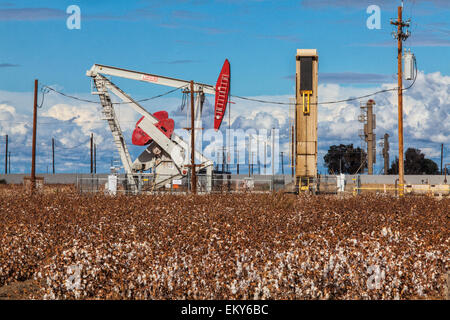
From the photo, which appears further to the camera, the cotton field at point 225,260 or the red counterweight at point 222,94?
the red counterweight at point 222,94

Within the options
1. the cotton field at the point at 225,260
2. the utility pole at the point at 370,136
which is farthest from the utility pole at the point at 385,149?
the cotton field at the point at 225,260

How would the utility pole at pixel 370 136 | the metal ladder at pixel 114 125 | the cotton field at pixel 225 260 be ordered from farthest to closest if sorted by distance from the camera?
the utility pole at pixel 370 136, the metal ladder at pixel 114 125, the cotton field at pixel 225 260

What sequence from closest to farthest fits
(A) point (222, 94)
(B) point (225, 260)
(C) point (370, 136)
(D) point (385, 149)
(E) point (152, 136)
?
(B) point (225, 260) → (A) point (222, 94) → (E) point (152, 136) → (C) point (370, 136) → (D) point (385, 149)

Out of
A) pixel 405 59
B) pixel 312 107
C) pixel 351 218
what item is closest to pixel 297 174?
pixel 312 107

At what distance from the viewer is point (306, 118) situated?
109ft

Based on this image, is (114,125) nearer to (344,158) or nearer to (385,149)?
(385,149)

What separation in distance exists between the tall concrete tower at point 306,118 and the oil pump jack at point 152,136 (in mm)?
6202

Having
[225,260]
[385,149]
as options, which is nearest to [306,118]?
[225,260]

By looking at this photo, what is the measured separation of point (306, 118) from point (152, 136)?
10526 mm

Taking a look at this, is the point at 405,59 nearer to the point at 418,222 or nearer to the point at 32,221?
the point at 418,222

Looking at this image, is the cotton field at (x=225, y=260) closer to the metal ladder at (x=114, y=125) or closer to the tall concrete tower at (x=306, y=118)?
the tall concrete tower at (x=306, y=118)

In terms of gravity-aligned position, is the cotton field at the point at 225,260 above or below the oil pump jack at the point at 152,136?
below

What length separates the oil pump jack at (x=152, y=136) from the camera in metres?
37.4

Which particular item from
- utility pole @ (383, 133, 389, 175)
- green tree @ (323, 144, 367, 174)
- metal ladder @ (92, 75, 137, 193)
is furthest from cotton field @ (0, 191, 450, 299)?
green tree @ (323, 144, 367, 174)
